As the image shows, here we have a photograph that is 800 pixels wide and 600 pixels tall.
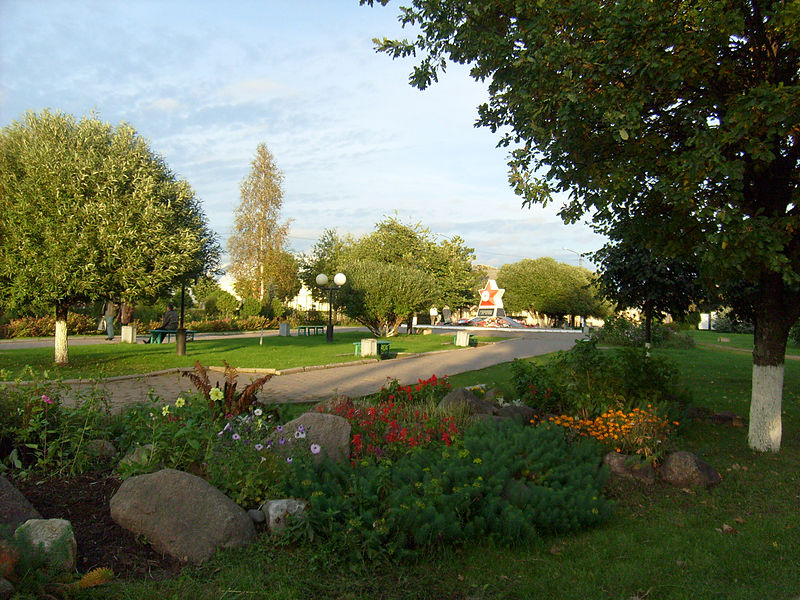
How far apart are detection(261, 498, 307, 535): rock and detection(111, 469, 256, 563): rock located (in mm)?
131

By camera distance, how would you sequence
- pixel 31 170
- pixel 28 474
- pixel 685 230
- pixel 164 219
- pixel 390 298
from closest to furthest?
pixel 28 474, pixel 685 230, pixel 31 170, pixel 164 219, pixel 390 298

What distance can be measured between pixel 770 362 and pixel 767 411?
569 mm

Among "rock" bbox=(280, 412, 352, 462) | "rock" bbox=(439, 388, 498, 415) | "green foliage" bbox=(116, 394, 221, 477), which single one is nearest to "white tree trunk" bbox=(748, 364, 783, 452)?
"rock" bbox=(439, 388, 498, 415)

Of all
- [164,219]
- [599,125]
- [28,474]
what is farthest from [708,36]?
[164,219]

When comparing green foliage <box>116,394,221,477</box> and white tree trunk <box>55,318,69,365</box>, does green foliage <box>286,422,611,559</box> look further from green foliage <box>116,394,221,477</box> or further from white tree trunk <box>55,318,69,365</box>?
white tree trunk <box>55,318,69,365</box>

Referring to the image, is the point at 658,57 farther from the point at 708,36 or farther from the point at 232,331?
the point at 232,331

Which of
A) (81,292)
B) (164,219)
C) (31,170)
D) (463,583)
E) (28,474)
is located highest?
(31,170)

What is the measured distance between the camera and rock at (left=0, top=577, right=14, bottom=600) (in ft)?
9.11

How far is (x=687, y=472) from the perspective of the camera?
18.7 feet

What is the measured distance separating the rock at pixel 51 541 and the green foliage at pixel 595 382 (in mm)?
5161

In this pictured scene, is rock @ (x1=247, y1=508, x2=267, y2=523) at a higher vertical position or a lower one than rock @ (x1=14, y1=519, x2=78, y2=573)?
lower

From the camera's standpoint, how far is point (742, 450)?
7.07 meters

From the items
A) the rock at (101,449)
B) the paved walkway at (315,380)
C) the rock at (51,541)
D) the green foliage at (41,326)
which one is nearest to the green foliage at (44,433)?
the rock at (101,449)

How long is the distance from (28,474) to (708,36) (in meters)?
7.01
